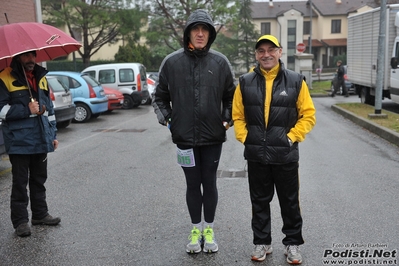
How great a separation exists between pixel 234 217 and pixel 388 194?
226cm

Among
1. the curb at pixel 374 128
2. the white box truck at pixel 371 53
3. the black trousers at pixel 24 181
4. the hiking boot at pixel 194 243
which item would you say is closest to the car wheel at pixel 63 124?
the curb at pixel 374 128

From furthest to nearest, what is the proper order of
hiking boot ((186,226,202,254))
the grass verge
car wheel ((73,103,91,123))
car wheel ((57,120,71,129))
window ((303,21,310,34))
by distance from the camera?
window ((303,21,310,34))
car wheel ((73,103,91,123))
car wheel ((57,120,71,129))
the grass verge
hiking boot ((186,226,202,254))

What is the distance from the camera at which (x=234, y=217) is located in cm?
561

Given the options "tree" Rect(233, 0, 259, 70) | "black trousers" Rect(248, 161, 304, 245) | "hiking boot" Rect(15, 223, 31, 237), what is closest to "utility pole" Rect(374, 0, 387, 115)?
"black trousers" Rect(248, 161, 304, 245)

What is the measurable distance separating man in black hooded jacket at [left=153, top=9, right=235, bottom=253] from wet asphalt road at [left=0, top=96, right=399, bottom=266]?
58 cm

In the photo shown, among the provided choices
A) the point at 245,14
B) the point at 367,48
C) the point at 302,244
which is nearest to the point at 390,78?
the point at 367,48

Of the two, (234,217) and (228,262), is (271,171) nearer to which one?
(228,262)

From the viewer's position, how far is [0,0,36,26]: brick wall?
15.8m

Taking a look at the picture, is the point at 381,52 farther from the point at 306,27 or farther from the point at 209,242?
the point at 306,27

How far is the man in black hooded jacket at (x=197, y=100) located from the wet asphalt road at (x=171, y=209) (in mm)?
583

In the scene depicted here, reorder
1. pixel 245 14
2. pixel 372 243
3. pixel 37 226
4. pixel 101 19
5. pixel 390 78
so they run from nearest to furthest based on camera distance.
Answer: pixel 372 243 → pixel 37 226 → pixel 390 78 → pixel 101 19 → pixel 245 14

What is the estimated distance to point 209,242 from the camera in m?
4.55

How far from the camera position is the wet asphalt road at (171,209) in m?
4.57

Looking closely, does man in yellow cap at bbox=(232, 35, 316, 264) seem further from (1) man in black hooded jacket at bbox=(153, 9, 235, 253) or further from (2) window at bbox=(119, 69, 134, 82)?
(2) window at bbox=(119, 69, 134, 82)
